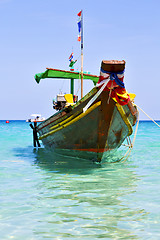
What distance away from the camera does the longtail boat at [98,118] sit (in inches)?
316

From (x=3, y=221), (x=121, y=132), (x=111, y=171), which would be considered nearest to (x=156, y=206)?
(x=3, y=221)

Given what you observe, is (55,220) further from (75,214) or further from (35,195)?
(35,195)

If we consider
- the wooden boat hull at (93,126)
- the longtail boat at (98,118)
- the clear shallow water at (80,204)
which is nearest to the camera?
the clear shallow water at (80,204)

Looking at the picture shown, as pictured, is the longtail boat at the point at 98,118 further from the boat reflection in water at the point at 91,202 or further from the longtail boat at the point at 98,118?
the boat reflection in water at the point at 91,202

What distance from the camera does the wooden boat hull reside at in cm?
859

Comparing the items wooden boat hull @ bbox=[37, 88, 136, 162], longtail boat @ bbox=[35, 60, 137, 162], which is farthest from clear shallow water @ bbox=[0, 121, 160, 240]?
longtail boat @ bbox=[35, 60, 137, 162]

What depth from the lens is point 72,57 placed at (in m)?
15.4

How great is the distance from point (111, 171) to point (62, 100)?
5.68 m

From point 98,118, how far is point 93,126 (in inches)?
15.7

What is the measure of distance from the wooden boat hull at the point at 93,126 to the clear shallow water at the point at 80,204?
92cm

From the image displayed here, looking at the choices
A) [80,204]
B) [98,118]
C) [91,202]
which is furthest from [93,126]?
[80,204]

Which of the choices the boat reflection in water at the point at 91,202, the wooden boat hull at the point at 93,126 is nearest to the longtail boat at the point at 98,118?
the wooden boat hull at the point at 93,126

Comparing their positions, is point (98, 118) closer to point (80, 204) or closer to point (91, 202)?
point (91, 202)

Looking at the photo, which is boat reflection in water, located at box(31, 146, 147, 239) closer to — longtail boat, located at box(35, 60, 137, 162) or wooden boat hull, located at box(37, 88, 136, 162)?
wooden boat hull, located at box(37, 88, 136, 162)
